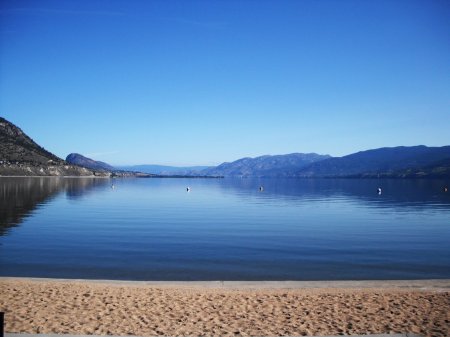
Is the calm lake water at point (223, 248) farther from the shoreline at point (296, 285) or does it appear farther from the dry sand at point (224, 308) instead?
the dry sand at point (224, 308)

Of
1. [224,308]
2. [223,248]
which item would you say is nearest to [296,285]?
[224,308]

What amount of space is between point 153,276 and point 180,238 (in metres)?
13.0

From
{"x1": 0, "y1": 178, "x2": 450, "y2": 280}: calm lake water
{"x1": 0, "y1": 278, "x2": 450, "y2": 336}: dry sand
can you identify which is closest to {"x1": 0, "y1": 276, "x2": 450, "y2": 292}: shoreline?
{"x1": 0, "y1": 278, "x2": 450, "y2": 336}: dry sand

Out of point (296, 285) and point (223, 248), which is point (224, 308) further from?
point (223, 248)

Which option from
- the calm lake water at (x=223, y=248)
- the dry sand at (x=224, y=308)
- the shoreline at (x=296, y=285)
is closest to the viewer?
the dry sand at (x=224, y=308)

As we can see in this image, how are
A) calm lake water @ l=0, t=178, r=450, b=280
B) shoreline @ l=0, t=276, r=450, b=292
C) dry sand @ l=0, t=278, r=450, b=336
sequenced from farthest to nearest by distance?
calm lake water @ l=0, t=178, r=450, b=280 → shoreline @ l=0, t=276, r=450, b=292 → dry sand @ l=0, t=278, r=450, b=336

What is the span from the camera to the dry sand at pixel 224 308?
12312 mm

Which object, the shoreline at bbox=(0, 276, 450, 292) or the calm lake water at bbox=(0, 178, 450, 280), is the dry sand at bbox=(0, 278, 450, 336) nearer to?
the shoreline at bbox=(0, 276, 450, 292)

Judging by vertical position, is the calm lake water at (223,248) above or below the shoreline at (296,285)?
below

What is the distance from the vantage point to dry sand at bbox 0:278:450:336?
12312 mm

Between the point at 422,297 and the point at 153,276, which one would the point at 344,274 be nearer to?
the point at 422,297

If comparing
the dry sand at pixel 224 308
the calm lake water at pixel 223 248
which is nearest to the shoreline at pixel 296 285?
the dry sand at pixel 224 308

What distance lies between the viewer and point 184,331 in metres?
12.1

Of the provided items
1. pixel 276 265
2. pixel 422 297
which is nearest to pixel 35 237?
pixel 276 265
